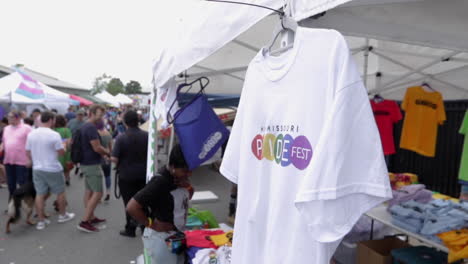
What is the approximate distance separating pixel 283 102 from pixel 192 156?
1.52 m

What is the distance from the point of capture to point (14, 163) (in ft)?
19.8

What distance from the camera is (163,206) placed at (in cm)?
267

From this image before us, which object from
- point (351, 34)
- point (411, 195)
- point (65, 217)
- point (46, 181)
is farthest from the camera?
point (65, 217)

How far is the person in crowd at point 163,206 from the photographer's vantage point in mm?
2566

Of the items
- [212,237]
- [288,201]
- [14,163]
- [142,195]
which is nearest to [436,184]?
[212,237]

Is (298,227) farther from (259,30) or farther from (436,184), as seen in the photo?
(436,184)

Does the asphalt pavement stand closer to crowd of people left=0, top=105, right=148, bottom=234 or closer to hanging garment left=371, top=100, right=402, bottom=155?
crowd of people left=0, top=105, right=148, bottom=234

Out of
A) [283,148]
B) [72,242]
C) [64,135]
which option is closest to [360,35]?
[283,148]

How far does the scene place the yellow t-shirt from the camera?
3.81 metres

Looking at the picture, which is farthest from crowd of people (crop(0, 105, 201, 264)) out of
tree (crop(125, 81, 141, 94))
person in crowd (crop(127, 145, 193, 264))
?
tree (crop(125, 81, 141, 94))

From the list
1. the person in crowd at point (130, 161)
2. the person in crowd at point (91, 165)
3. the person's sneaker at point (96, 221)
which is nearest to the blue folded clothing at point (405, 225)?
the person in crowd at point (130, 161)

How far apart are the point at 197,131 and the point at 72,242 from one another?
3619mm

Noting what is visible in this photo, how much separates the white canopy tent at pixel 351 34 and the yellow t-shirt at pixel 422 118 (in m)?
0.18

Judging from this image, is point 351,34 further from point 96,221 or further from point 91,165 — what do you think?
point 96,221
